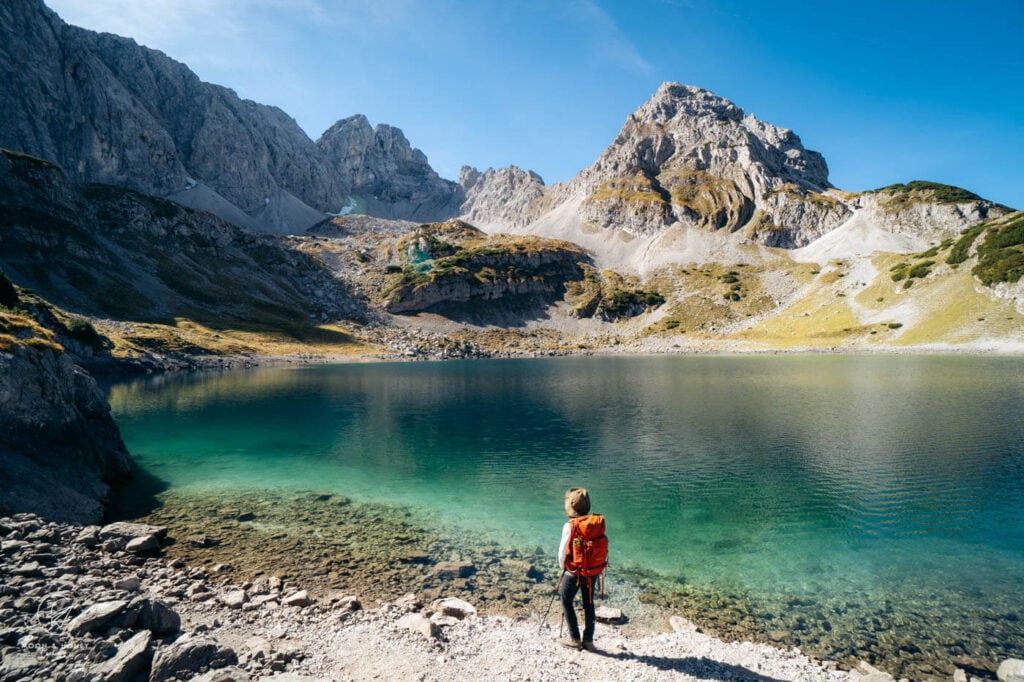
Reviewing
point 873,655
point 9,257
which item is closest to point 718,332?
point 873,655

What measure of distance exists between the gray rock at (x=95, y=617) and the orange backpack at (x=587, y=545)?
36.0 ft

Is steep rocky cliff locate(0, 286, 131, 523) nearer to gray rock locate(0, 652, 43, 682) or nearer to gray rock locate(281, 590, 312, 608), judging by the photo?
gray rock locate(0, 652, 43, 682)

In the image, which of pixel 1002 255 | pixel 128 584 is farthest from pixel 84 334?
pixel 1002 255

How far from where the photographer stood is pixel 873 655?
12.9 meters

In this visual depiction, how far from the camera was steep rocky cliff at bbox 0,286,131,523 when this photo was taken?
21.6m

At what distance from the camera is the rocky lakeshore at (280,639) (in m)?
10.3

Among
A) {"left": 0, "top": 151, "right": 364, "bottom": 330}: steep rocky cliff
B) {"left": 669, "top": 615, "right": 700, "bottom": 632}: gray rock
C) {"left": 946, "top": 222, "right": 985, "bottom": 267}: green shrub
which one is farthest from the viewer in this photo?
{"left": 0, "top": 151, "right": 364, "bottom": 330}: steep rocky cliff

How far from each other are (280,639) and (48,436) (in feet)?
74.2

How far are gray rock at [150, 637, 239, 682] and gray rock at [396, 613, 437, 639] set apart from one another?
A: 441 centimetres

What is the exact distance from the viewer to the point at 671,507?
25203 millimetres

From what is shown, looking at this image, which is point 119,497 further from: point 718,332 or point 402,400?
point 718,332

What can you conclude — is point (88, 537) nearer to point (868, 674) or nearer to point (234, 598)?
point (234, 598)

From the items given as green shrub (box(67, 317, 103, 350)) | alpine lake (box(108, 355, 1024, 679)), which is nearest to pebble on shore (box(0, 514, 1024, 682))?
alpine lake (box(108, 355, 1024, 679))

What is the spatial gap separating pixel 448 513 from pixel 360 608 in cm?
1027
